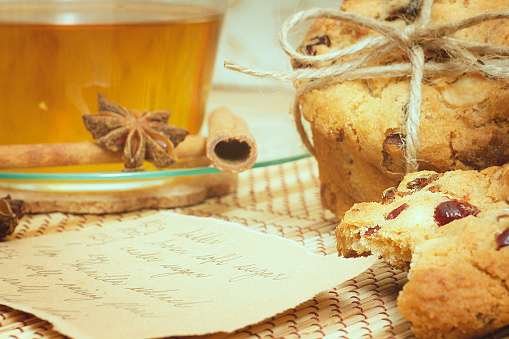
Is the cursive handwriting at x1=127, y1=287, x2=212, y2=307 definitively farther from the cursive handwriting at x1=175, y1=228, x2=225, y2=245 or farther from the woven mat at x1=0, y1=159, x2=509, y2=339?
the cursive handwriting at x1=175, y1=228, x2=225, y2=245

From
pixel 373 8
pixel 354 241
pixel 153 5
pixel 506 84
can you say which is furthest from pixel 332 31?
pixel 153 5

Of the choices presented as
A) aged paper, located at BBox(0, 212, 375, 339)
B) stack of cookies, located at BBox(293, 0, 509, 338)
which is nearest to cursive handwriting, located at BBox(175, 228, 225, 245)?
aged paper, located at BBox(0, 212, 375, 339)

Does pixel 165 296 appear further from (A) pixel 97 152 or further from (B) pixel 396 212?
(A) pixel 97 152

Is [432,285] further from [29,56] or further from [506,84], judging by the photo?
[29,56]

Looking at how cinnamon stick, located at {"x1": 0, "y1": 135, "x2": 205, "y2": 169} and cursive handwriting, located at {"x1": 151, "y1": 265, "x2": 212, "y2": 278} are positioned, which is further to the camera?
cinnamon stick, located at {"x1": 0, "y1": 135, "x2": 205, "y2": 169}

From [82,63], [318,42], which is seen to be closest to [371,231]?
[318,42]
